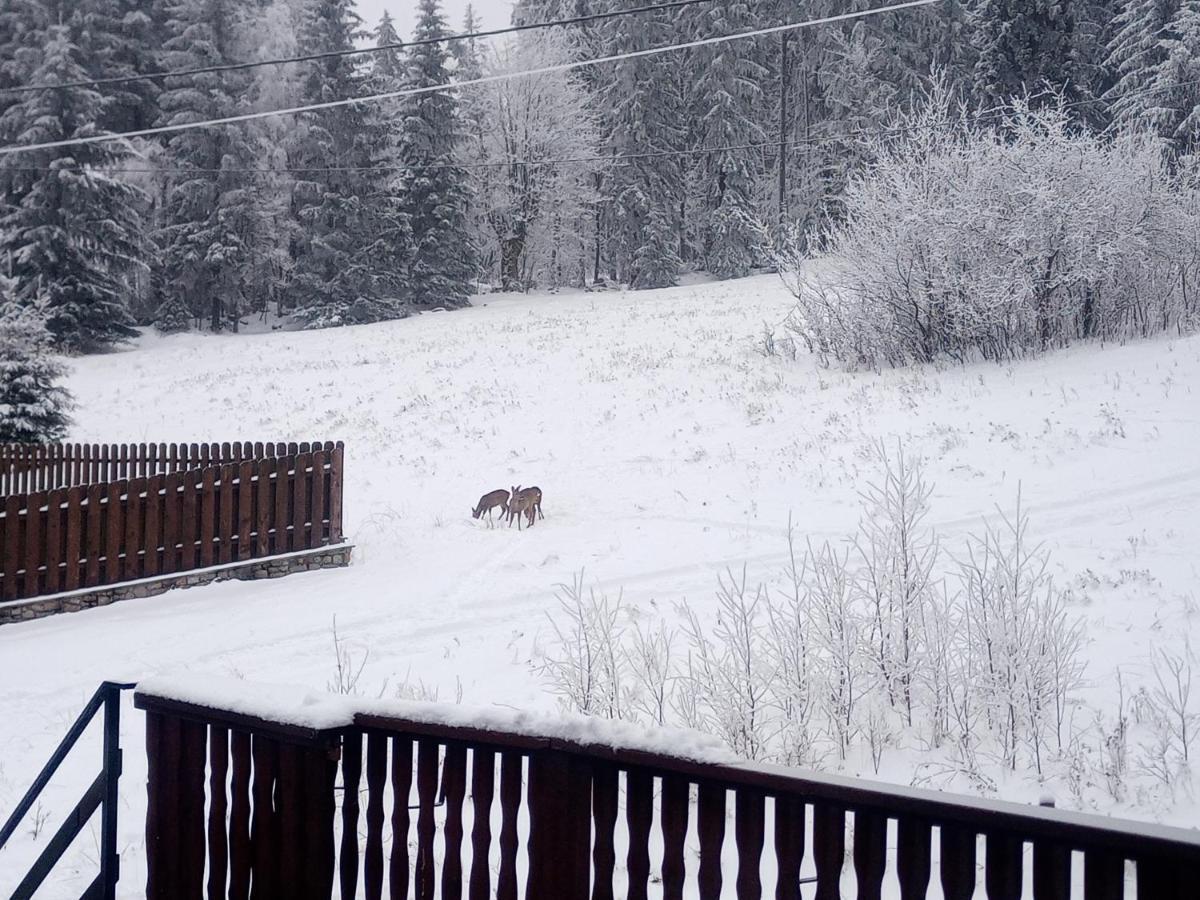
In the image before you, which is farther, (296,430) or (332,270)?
A: (332,270)

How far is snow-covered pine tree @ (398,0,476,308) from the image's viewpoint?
36.6 m

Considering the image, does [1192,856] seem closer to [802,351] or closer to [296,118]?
[802,351]

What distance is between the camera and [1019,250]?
13.7m

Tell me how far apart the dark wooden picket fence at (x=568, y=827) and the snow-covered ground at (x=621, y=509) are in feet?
3.71

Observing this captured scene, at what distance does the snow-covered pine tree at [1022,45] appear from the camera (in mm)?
32719

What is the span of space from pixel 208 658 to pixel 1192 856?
21.8ft

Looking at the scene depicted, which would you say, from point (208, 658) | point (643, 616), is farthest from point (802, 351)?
point (208, 658)

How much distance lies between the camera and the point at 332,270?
36.8m

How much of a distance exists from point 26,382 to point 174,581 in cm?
886

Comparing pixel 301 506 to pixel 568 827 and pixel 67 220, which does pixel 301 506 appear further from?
pixel 67 220

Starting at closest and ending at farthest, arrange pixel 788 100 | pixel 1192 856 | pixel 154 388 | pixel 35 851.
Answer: pixel 1192 856 → pixel 35 851 → pixel 154 388 → pixel 788 100

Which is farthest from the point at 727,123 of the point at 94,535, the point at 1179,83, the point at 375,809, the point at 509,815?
the point at 509,815

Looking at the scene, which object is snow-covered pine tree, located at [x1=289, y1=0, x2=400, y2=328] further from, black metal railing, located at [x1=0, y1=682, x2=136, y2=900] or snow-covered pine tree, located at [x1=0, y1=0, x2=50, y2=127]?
black metal railing, located at [x1=0, y1=682, x2=136, y2=900]

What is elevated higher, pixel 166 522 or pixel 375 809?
pixel 166 522
